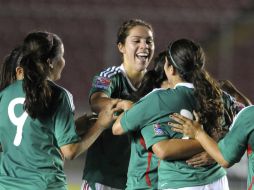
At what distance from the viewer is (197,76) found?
12.1 ft

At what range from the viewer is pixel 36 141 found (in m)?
3.64

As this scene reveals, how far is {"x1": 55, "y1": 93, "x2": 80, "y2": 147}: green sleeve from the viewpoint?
3641mm

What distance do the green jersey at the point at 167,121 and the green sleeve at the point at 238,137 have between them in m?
0.30

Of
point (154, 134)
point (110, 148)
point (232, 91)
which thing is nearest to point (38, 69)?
point (154, 134)

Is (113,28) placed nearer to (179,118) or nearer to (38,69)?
(38,69)

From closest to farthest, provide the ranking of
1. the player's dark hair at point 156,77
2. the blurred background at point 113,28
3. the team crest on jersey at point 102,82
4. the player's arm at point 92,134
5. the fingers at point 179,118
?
the fingers at point 179,118, the player's arm at point 92,134, the player's dark hair at point 156,77, the team crest on jersey at point 102,82, the blurred background at point 113,28

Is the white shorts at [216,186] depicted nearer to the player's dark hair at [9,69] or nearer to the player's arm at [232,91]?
the player's arm at [232,91]

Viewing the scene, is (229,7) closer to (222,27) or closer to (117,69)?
(222,27)

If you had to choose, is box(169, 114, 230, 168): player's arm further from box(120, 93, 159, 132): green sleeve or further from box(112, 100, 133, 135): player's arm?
box(112, 100, 133, 135): player's arm

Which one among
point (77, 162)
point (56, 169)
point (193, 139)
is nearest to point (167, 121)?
point (193, 139)

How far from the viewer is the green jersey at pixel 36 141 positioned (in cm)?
364

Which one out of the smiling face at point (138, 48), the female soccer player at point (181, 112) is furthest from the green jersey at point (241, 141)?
the smiling face at point (138, 48)

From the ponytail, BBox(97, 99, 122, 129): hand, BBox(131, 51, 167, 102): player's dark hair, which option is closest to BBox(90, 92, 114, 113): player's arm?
BBox(97, 99, 122, 129): hand

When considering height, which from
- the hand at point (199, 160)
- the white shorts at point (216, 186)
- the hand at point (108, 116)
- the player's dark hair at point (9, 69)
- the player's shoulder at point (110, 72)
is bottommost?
the white shorts at point (216, 186)
